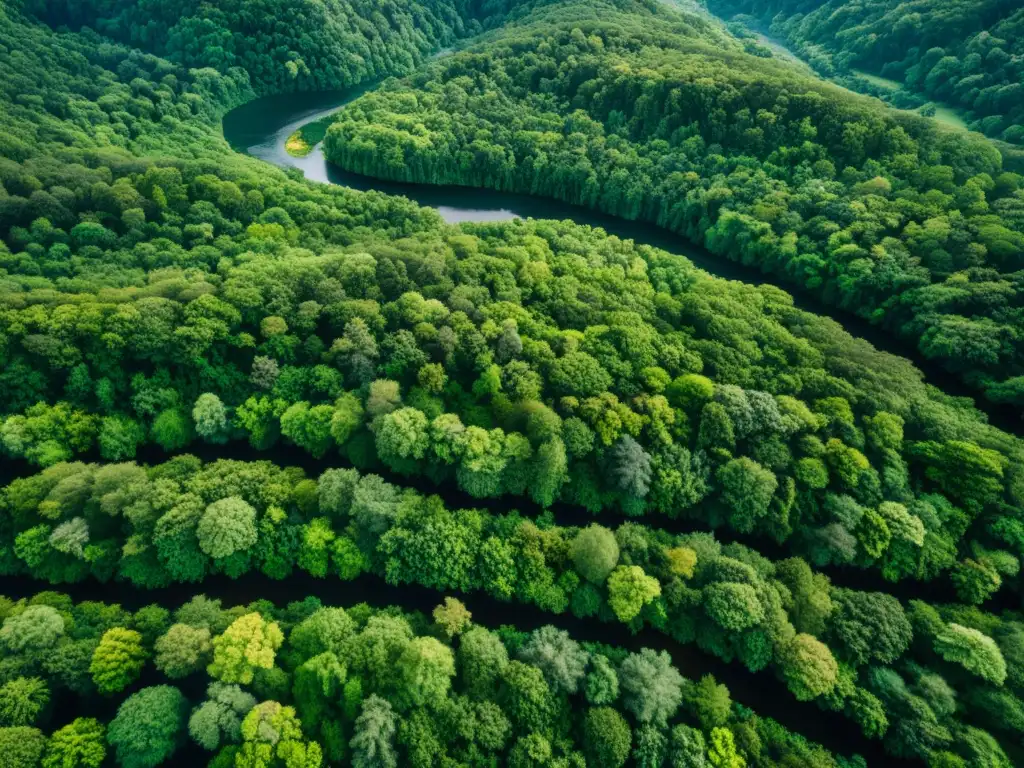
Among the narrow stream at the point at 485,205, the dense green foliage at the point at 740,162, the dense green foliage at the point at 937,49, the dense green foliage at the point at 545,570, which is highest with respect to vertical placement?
the dense green foliage at the point at 937,49

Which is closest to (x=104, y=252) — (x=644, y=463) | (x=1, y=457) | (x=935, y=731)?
(x=1, y=457)

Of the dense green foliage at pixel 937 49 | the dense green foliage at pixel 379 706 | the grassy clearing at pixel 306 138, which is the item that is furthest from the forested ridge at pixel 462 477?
the dense green foliage at pixel 937 49

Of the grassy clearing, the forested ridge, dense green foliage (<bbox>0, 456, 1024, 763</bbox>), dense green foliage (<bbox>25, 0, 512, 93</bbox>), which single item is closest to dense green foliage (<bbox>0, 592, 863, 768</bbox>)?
the forested ridge

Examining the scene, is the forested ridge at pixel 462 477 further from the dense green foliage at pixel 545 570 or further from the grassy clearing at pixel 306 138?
the grassy clearing at pixel 306 138

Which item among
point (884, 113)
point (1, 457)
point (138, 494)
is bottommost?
point (1, 457)

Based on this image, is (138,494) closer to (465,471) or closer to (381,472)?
(381,472)

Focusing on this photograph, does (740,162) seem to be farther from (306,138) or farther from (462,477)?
(306,138)
